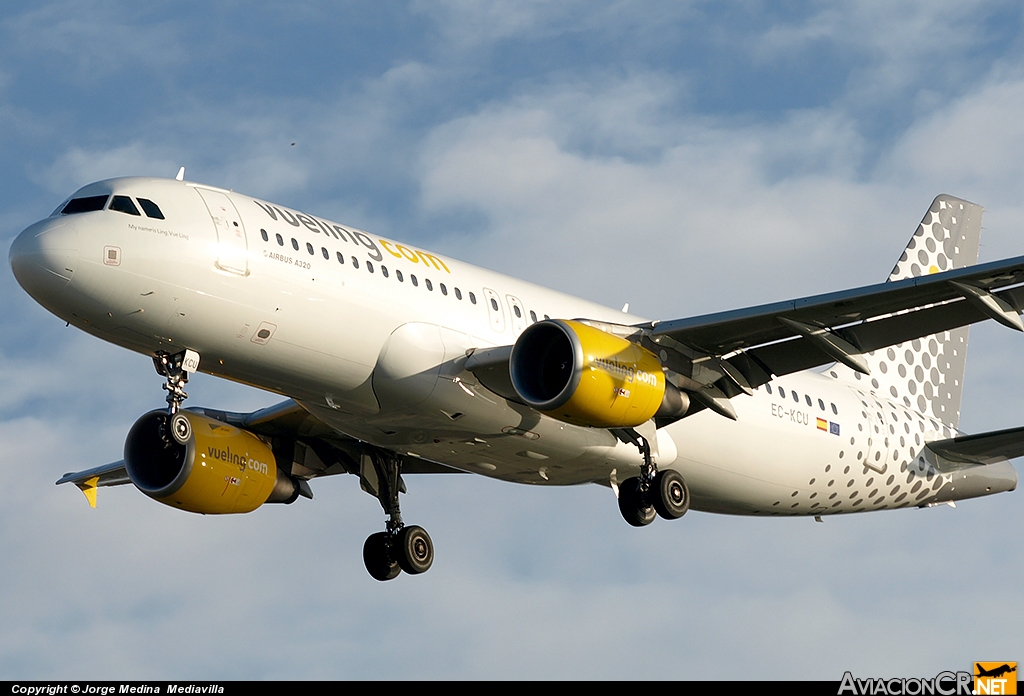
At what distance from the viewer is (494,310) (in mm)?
27422

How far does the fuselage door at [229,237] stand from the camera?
2420 cm

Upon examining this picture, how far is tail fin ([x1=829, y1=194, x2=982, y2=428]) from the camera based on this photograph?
120 ft

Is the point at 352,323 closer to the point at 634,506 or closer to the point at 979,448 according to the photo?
the point at 634,506

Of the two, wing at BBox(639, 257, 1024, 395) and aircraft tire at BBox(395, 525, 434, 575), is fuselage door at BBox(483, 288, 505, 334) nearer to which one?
wing at BBox(639, 257, 1024, 395)

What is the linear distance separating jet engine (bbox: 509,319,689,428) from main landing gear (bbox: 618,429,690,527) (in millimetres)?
2399

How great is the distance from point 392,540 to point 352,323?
27.4 ft

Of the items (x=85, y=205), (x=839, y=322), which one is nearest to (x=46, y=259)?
(x=85, y=205)

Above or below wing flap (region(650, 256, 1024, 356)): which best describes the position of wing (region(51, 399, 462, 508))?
above

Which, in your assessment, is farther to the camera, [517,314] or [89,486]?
[89,486]

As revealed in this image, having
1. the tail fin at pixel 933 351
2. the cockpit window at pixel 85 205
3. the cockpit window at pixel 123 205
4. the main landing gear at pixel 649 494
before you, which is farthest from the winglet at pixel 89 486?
the tail fin at pixel 933 351

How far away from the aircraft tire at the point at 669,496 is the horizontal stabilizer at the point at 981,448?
8.02 metres

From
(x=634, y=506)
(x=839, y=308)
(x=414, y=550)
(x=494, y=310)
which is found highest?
(x=494, y=310)

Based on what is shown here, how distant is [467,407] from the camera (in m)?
26.5

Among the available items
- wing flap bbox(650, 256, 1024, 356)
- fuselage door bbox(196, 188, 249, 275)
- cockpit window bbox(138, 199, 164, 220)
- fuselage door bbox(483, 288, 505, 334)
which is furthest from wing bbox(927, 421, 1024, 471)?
cockpit window bbox(138, 199, 164, 220)
